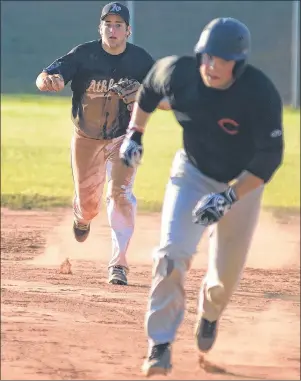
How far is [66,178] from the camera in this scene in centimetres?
1730

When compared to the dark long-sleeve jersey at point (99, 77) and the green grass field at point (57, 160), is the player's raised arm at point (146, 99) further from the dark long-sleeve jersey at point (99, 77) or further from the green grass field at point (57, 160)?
the green grass field at point (57, 160)

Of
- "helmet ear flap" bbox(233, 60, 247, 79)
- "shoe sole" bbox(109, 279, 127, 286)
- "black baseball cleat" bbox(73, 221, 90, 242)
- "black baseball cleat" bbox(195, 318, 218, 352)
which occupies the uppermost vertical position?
"helmet ear flap" bbox(233, 60, 247, 79)

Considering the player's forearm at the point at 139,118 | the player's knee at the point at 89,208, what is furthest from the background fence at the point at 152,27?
the player's forearm at the point at 139,118

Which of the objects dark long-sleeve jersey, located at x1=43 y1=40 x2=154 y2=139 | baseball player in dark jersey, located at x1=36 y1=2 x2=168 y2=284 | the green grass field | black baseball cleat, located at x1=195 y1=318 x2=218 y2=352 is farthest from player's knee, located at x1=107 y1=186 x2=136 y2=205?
the green grass field

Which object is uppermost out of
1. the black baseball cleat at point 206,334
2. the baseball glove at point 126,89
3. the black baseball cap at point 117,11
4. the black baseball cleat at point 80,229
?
the black baseball cap at point 117,11

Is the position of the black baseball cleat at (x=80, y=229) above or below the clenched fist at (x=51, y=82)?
below

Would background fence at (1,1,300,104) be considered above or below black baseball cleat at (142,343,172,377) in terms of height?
below

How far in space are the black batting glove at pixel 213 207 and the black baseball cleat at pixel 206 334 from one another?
73 cm

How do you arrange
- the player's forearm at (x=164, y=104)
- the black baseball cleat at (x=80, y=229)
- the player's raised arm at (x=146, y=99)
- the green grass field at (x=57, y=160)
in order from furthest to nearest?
the green grass field at (x=57, y=160)
the black baseball cleat at (x=80, y=229)
the player's forearm at (x=164, y=104)
the player's raised arm at (x=146, y=99)

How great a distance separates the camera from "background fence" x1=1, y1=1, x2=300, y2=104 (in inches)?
1532

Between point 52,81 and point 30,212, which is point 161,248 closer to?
point 52,81

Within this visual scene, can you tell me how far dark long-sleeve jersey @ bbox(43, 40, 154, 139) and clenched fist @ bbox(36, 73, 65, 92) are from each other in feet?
→ 0.31

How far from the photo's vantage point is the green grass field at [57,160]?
1503 centimetres

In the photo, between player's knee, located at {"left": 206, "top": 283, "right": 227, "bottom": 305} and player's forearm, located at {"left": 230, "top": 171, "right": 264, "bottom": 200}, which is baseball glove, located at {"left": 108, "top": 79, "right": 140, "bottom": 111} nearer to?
player's knee, located at {"left": 206, "top": 283, "right": 227, "bottom": 305}
